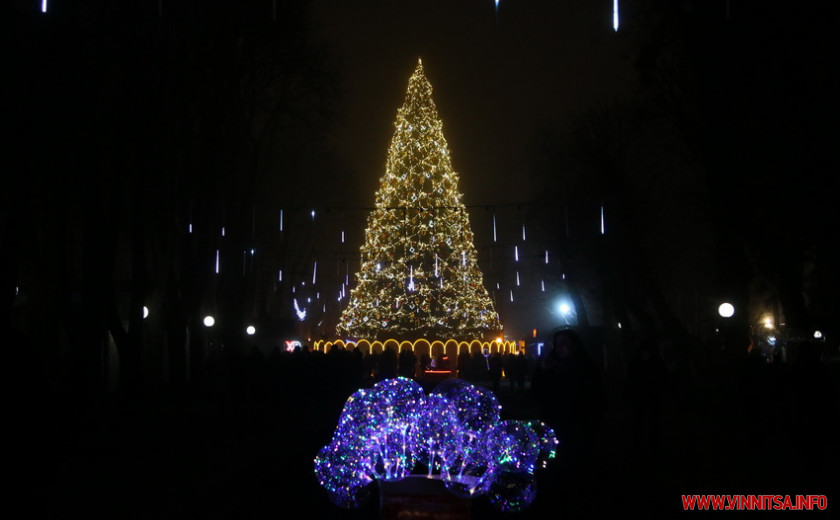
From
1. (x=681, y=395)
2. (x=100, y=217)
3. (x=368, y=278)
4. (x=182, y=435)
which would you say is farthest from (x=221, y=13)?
(x=368, y=278)

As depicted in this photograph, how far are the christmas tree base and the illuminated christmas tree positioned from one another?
44.6 m

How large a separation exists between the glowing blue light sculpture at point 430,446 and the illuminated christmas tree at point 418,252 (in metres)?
43.5

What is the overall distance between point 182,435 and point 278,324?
2784 centimetres

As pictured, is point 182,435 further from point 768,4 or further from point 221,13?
point 768,4

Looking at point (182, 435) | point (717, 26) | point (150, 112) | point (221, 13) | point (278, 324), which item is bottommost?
point (182, 435)

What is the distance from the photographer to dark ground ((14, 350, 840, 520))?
11.2 metres

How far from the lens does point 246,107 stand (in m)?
33.1

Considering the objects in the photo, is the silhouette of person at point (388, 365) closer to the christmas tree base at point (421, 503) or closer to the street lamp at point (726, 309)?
the street lamp at point (726, 309)

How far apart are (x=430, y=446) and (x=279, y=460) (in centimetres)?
829

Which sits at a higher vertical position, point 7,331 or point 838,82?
point 838,82

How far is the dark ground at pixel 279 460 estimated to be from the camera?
36.8ft

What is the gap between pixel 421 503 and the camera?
9.12 m

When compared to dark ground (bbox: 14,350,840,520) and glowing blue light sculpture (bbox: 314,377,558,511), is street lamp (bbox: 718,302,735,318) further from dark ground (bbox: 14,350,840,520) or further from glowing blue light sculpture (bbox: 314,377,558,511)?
glowing blue light sculpture (bbox: 314,377,558,511)

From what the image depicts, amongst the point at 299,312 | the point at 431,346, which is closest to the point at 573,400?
Result: the point at 431,346
